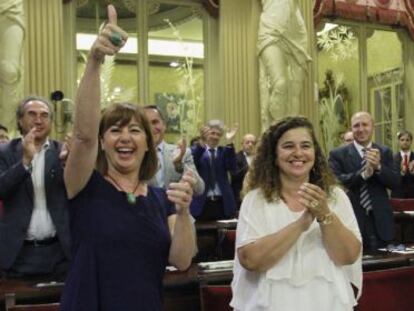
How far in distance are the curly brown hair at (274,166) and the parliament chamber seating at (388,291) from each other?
54 cm

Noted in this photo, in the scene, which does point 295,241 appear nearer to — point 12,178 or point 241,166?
point 12,178

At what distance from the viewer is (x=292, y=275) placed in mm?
1740

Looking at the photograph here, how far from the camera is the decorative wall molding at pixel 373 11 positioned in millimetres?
7884

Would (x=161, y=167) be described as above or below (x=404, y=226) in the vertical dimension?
above

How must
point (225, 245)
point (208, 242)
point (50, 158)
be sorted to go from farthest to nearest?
point (208, 242) → point (225, 245) → point (50, 158)

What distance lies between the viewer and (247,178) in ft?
6.56

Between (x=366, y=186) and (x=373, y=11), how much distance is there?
512 centimetres

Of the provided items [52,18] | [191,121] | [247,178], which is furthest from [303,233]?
[191,121]

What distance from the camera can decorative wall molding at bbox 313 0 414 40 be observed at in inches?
310

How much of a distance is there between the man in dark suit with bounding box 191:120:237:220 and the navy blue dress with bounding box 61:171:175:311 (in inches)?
138

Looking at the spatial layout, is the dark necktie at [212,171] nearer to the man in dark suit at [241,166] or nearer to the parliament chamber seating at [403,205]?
the man in dark suit at [241,166]

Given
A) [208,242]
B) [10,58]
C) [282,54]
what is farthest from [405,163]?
[10,58]

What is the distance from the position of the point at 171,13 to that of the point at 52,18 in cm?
169

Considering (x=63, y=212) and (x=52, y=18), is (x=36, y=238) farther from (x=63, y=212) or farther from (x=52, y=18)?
(x=52, y=18)
